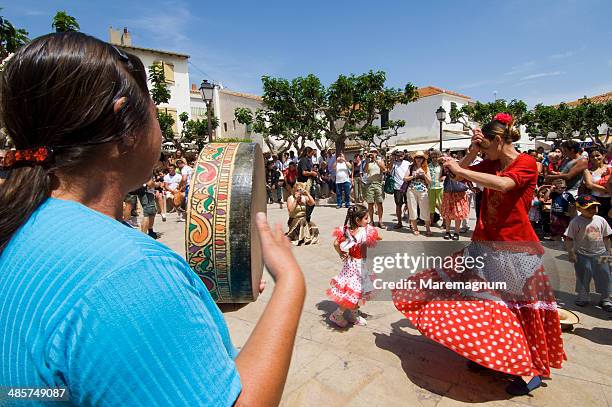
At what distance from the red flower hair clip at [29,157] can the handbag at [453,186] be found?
23.5ft

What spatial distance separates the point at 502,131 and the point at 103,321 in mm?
2996

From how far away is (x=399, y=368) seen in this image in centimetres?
305

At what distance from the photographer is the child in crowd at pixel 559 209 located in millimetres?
6293

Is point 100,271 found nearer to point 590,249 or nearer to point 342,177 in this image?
point 590,249

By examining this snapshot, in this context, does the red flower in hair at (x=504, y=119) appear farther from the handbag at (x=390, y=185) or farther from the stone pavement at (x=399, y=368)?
the handbag at (x=390, y=185)

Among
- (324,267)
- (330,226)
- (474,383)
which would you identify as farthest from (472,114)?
(474,383)

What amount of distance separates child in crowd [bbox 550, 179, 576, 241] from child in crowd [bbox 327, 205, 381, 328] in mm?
4329

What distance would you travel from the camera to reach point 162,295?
2.23ft

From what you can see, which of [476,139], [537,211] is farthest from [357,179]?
[476,139]

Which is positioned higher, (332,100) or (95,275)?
(332,100)

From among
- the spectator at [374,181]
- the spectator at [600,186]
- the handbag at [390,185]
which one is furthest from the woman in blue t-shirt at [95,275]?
the handbag at [390,185]

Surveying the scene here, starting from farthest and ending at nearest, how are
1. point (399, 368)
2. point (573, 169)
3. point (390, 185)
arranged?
point (390, 185) < point (573, 169) < point (399, 368)

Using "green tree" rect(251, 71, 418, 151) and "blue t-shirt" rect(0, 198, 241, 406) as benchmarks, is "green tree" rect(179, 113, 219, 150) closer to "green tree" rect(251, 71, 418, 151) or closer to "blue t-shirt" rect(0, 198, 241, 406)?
"green tree" rect(251, 71, 418, 151)

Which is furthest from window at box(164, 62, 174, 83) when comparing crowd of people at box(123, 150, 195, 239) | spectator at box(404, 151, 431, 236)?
spectator at box(404, 151, 431, 236)
